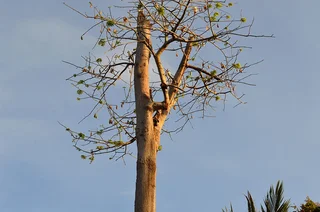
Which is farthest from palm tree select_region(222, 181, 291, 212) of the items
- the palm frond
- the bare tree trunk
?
the bare tree trunk

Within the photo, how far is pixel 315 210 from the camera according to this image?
40.4 ft

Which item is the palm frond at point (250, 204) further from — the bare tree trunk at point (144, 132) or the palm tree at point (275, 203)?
the bare tree trunk at point (144, 132)

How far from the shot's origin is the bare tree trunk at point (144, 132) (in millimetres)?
3912

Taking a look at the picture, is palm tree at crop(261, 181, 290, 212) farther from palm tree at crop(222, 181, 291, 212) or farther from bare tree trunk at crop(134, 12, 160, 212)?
bare tree trunk at crop(134, 12, 160, 212)

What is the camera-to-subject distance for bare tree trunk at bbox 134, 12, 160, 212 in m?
3.91

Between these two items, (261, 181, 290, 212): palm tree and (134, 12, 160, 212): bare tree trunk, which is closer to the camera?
(134, 12, 160, 212): bare tree trunk

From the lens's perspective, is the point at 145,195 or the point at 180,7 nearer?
the point at 145,195

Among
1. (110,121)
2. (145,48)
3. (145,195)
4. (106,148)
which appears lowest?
(145,195)

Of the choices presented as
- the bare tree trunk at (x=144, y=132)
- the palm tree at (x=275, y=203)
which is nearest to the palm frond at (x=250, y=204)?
the palm tree at (x=275, y=203)

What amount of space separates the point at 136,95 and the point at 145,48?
1.55 ft

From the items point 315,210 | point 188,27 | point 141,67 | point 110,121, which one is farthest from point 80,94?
point 315,210

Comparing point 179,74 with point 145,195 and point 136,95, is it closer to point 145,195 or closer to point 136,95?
point 136,95

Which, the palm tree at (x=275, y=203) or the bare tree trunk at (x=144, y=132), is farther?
the palm tree at (x=275, y=203)

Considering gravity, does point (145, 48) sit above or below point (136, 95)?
above
